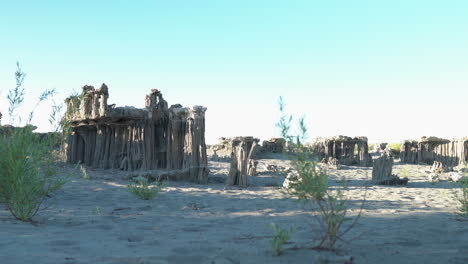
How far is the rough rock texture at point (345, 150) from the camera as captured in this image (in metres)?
22.4

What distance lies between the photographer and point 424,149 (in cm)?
2509

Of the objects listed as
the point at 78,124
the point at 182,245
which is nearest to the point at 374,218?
the point at 182,245

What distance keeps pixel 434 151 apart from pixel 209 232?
24676 mm

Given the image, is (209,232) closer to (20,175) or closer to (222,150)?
(20,175)

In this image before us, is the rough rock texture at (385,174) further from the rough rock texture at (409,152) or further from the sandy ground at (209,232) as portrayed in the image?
the rough rock texture at (409,152)

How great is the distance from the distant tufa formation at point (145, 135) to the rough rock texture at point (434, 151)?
18.7 m

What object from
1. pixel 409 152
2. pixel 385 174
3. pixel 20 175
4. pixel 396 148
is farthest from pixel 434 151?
pixel 20 175

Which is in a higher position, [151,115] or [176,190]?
[151,115]

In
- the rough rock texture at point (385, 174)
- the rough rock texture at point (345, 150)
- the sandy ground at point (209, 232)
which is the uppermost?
the rough rock texture at point (345, 150)

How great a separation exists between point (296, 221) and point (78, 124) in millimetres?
10937

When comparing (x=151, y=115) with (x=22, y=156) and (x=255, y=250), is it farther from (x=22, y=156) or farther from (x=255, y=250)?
(x=255, y=250)

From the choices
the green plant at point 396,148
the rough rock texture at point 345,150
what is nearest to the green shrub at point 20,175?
the rough rock texture at point 345,150

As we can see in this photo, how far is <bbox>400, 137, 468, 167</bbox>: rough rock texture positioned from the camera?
932 inches

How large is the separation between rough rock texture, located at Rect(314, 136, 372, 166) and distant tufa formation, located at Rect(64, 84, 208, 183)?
12396 millimetres
